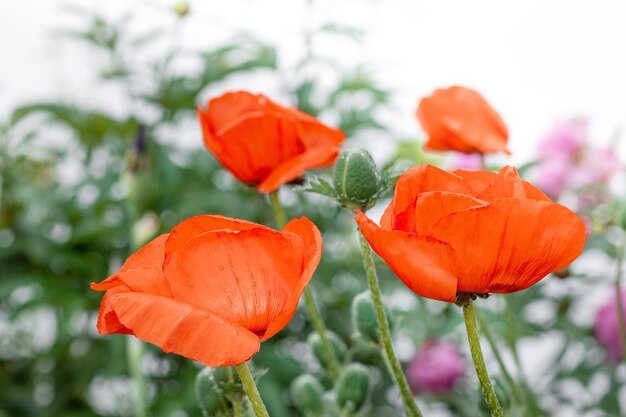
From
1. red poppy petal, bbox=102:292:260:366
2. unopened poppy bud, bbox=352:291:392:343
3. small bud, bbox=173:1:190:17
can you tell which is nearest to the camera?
red poppy petal, bbox=102:292:260:366

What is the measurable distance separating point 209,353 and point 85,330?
2.78 feet

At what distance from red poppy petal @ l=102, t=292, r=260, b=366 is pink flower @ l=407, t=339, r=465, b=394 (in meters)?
0.59

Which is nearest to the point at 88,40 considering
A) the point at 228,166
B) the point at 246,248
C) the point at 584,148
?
the point at 584,148

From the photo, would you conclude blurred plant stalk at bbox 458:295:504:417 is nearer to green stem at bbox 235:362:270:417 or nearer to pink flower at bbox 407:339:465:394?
green stem at bbox 235:362:270:417

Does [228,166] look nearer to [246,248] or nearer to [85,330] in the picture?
[246,248]

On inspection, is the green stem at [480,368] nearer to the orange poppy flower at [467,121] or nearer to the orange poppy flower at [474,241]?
the orange poppy flower at [474,241]

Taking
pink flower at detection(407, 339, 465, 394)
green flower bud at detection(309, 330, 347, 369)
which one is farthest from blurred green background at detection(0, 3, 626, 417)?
green flower bud at detection(309, 330, 347, 369)

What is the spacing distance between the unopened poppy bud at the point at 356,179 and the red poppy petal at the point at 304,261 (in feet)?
0.13

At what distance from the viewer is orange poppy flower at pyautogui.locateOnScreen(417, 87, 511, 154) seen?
368 millimetres

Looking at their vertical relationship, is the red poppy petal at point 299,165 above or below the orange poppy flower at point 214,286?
below

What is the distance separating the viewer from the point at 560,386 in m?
0.77

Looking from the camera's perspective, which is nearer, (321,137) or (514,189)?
(514,189)

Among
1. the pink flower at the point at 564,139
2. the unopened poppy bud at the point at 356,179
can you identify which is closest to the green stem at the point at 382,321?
the unopened poppy bud at the point at 356,179

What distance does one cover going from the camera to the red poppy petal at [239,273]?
24cm
